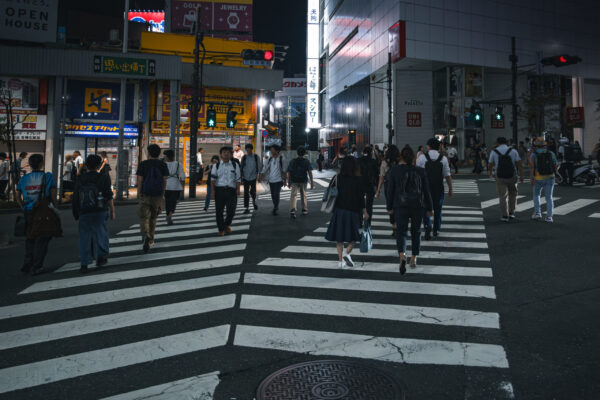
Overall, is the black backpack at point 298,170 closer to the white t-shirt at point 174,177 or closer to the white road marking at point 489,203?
the white t-shirt at point 174,177

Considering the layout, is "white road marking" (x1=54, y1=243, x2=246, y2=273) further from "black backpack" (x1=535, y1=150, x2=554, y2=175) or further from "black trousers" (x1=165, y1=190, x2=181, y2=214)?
"black backpack" (x1=535, y1=150, x2=554, y2=175)

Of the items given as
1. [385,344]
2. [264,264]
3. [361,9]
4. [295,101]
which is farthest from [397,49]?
[295,101]

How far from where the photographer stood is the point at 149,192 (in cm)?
811

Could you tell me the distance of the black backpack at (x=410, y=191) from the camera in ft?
20.8

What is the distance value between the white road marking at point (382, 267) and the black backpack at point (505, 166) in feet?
15.1

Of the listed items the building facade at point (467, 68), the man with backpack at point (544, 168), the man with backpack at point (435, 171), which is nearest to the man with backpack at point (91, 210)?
the man with backpack at point (435, 171)

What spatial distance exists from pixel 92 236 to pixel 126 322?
2788 millimetres

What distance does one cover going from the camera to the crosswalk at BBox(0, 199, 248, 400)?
3.27 meters

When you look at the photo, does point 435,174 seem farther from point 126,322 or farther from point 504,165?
point 126,322

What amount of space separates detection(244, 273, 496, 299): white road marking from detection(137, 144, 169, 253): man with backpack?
2.77m

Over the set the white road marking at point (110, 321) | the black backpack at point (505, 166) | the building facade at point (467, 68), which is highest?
the building facade at point (467, 68)

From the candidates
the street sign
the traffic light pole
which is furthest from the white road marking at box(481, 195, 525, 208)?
the street sign

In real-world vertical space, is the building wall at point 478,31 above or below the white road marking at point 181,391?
above

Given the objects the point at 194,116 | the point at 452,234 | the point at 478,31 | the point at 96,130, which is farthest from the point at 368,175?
the point at 478,31
